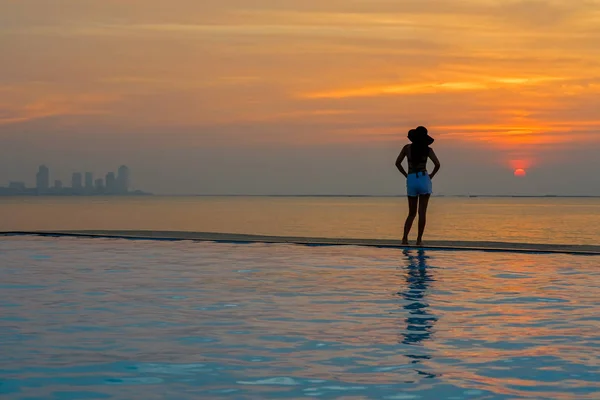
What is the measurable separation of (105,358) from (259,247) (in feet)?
37.7

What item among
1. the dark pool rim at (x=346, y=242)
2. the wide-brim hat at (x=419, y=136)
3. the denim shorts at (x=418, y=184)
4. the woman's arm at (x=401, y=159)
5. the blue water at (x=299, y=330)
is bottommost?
the blue water at (x=299, y=330)

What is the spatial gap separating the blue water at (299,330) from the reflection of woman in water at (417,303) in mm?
25

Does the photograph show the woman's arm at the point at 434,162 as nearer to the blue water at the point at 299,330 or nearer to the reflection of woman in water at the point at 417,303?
the reflection of woman in water at the point at 417,303

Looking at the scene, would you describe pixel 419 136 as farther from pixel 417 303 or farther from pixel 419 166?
pixel 417 303

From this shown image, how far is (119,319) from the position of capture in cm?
827

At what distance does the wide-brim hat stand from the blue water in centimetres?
426

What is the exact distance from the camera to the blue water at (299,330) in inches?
223

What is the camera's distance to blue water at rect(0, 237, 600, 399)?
223 inches

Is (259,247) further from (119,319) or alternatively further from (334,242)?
(119,319)

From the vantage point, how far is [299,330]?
7.67 m

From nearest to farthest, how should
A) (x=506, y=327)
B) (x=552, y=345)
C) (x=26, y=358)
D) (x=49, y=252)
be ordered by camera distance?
(x=26, y=358)
(x=552, y=345)
(x=506, y=327)
(x=49, y=252)

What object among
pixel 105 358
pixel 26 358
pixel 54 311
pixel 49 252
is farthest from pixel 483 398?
pixel 49 252

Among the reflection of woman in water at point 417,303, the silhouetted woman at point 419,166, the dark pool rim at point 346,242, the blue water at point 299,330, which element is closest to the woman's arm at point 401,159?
the silhouetted woman at point 419,166

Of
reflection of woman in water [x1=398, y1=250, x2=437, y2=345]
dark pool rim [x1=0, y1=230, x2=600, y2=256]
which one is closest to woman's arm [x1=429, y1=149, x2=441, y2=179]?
dark pool rim [x1=0, y1=230, x2=600, y2=256]
